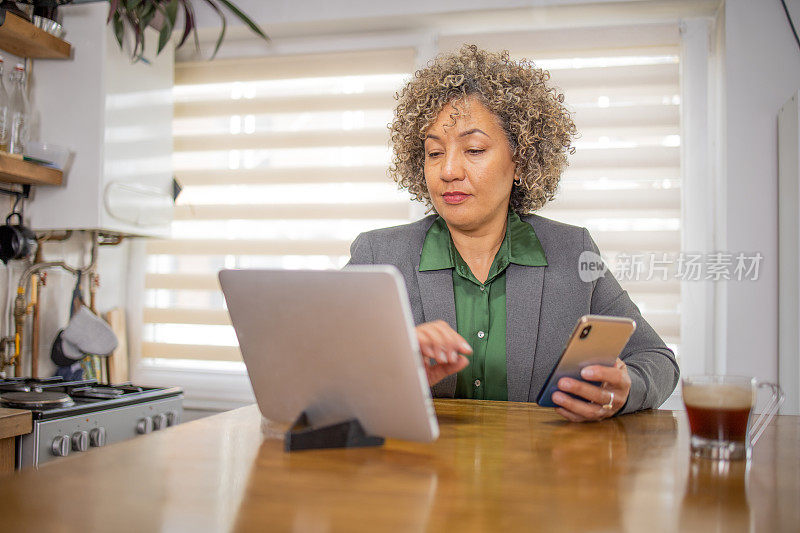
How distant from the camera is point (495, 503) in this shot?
646 millimetres

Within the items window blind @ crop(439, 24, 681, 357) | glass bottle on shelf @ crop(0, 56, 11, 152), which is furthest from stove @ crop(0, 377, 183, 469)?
window blind @ crop(439, 24, 681, 357)

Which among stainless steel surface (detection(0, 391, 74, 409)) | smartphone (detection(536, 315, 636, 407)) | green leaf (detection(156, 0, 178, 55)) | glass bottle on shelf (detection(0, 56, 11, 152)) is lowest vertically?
stainless steel surface (detection(0, 391, 74, 409))

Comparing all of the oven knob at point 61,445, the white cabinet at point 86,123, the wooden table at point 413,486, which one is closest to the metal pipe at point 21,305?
the white cabinet at point 86,123

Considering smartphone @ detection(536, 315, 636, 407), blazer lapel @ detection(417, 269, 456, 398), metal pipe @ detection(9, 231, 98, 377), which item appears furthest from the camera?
metal pipe @ detection(9, 231, 98, 377)

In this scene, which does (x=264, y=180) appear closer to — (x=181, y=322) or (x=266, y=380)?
(x=181, y=322)

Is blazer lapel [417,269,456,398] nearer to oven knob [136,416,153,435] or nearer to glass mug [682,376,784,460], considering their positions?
glass mug [682,376,784,460]

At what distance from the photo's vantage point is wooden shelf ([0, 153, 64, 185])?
2.04 m

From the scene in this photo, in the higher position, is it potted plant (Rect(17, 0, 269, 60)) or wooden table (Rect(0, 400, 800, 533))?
potted plant (Rect(17, 0, 269, 60))

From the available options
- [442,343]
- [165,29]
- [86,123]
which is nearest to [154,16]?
[165,29]

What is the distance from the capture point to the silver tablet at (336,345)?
79 centimetres

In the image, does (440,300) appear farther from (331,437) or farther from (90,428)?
(90,428)

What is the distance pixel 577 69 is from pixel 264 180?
4.19 feet

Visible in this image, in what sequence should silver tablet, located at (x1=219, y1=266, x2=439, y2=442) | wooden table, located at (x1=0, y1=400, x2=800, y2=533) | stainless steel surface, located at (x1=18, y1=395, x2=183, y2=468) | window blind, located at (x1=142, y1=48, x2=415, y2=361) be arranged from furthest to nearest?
window blind, located at (x1=142, y1=48, x2=415, y2=361)
stainless steel surface, located at (x1=18, y1=395, x2=183, y2=468)
silver tablet, located at (x1=219, y1=266, x2=439, y2=442)
wooden table, located at (x1=0, y1=400, x2=800, y2=533)

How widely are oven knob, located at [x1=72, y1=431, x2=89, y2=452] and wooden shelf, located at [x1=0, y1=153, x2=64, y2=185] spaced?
81 cm
